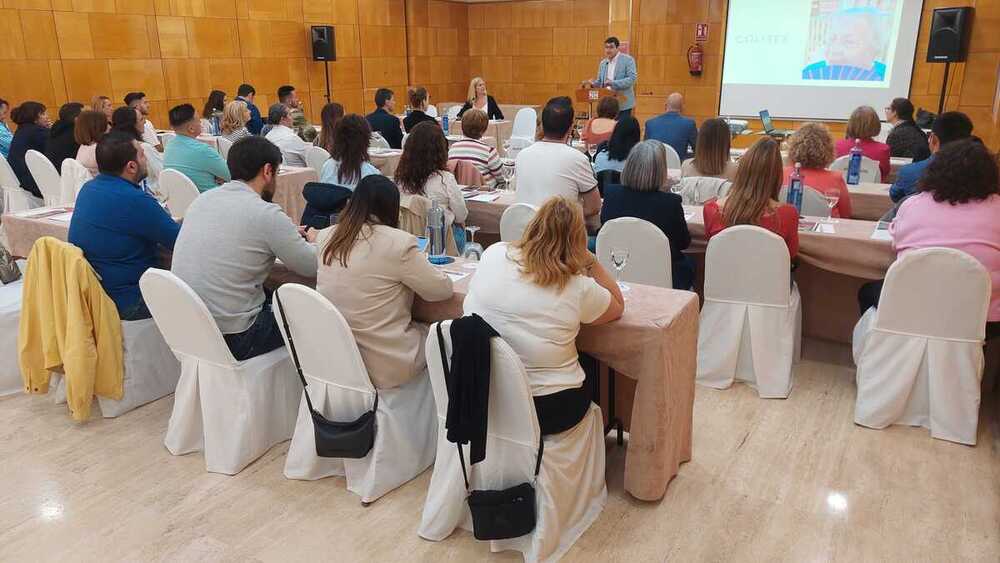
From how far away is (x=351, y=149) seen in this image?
14.0 ft

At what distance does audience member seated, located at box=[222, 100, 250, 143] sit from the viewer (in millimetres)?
7184

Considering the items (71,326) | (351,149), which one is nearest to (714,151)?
(351,149)

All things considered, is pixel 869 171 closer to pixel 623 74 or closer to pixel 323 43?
pixel 623 74

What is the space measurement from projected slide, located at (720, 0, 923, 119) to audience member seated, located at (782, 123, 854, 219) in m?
6.88

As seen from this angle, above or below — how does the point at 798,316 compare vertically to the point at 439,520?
above

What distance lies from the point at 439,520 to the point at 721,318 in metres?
1.83

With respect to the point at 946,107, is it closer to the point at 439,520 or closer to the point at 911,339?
the point at 911,339

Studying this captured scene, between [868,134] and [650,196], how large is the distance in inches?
103

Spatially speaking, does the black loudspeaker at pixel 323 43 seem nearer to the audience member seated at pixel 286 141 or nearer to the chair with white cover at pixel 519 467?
the audience member seated at pixel 286 141

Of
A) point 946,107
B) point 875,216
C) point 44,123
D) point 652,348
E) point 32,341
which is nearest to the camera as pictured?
point 652,348

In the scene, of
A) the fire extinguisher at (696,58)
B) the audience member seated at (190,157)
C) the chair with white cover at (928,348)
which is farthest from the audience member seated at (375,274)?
the fire extinguisher at (696,58)

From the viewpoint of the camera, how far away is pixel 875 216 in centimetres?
473

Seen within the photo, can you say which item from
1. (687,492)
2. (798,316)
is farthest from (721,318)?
(687,492)

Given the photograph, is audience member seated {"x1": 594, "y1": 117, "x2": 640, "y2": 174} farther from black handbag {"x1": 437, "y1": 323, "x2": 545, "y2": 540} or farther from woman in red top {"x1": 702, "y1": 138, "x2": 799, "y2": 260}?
black handbag {"x1": 437, "y1": 323, "x2": 545, "y2": 540}
